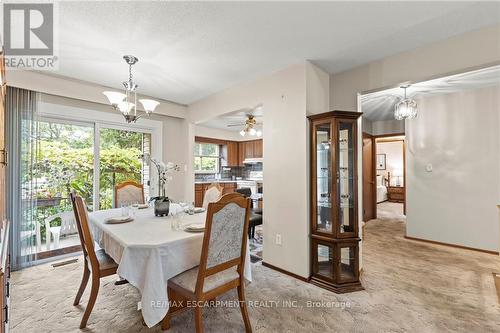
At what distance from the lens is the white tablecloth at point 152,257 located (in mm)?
1553

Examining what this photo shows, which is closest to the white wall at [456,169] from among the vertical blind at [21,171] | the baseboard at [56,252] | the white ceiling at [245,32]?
the white ceiling at [245,32]

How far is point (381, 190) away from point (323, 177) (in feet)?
22.2

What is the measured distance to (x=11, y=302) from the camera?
7.15 feet

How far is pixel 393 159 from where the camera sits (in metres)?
8.71

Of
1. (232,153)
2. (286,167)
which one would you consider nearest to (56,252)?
(286,167)

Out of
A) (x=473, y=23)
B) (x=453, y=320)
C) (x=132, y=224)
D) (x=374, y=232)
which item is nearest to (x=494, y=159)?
(x=374, y=232)

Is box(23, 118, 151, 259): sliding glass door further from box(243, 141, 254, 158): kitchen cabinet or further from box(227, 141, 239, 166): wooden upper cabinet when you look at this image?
box(243, 141, 254, 158): kitchen cabinet

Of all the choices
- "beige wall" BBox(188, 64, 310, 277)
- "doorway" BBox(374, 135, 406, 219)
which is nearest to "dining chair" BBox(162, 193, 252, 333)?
"beige wall" BBox(188, 64, 310, 277)

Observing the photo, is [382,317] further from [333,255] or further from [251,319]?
[251,319]

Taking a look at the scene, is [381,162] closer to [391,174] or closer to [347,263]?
[391,174]

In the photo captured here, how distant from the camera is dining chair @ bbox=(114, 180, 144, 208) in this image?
3.17 metres

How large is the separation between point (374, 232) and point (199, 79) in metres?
4.30

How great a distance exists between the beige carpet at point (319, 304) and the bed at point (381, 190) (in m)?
5.15

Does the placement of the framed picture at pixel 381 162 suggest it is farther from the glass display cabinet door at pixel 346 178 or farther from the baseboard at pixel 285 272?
the baseboard at pixel 285 272
